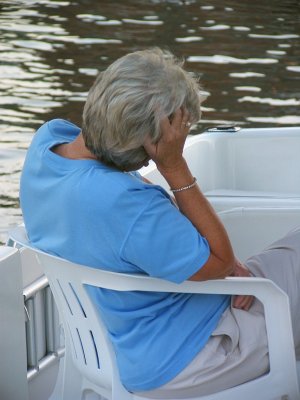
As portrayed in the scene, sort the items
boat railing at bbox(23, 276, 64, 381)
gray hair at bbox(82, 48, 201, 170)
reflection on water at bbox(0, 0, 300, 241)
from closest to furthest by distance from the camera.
Result: gray hair at bbox(82, 48, 201, 170)
boat railing at bbox(23, 276, 64, 381)
reflection on water at bbox(0, 0, 300, 241)

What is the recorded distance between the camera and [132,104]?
203 cm

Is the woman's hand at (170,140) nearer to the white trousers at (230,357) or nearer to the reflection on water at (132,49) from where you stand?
the white trousers at (230,357)

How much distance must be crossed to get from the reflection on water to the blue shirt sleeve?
3448mm

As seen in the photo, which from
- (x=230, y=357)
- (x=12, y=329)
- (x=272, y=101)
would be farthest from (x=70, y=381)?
(x=272, y=101)

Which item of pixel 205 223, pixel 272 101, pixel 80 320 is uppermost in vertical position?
pixel 205 223

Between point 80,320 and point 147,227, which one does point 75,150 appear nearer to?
point 147,227

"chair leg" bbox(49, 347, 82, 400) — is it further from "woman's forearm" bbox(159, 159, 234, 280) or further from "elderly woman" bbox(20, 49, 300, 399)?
"woman's forearm" bbox(159, 159, 234, 280)

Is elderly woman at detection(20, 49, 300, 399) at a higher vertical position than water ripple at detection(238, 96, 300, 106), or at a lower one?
higher

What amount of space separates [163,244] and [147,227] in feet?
0.15

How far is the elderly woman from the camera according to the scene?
2.05 meters

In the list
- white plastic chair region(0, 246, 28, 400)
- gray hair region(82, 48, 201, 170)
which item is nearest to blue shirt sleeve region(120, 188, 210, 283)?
gray hair region(82, 48, 201, 170)

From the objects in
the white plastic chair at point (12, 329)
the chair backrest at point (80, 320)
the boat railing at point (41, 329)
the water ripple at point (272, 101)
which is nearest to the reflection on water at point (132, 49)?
the water ripple at point (272, 101)

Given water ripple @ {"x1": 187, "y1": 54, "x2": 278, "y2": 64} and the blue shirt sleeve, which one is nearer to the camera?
the blue shirt sleeve

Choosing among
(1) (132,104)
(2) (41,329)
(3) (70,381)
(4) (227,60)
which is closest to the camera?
(1) (132,104)
